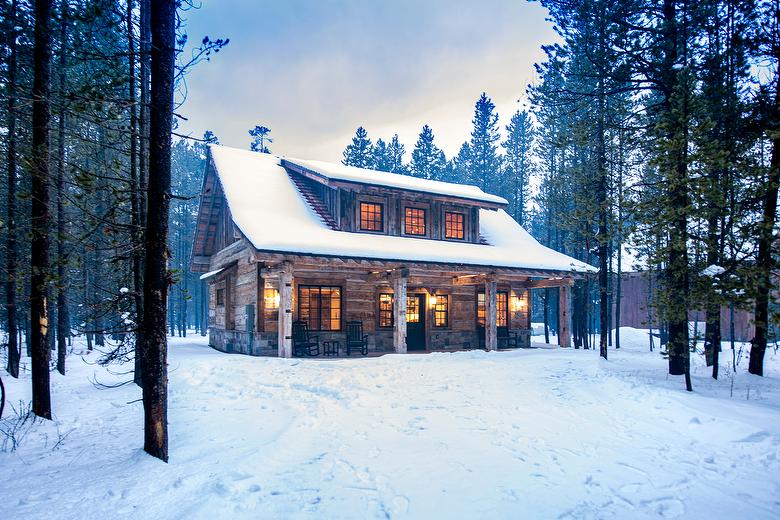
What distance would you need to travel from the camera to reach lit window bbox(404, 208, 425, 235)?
17.8 m

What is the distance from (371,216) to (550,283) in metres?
8.52

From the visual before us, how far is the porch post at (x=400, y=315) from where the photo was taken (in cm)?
1470

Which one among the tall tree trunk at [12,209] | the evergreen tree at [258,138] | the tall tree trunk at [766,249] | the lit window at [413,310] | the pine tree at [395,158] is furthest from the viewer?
the pine tree at [395,158]

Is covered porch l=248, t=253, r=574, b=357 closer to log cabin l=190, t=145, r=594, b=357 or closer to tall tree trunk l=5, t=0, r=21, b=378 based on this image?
log cabin l=190, t=145, r=594, b=357

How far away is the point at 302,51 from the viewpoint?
13862 centimetres

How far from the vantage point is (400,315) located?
48.9ft

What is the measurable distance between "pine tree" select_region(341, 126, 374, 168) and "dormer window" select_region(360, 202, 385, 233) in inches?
1026

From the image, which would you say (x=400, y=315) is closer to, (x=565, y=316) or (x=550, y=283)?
(x=550, y=283)

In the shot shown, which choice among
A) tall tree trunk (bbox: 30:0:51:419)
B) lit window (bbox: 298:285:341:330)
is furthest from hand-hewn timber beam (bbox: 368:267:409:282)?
tall tree trunk (bbox: 30:0:51:419)

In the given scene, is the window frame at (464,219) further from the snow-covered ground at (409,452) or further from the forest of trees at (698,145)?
the snow-covered ground at (409,452)

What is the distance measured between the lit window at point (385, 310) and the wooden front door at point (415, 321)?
1054 millimetres

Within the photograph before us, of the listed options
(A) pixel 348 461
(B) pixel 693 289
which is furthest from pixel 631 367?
(A) pixel 348 461

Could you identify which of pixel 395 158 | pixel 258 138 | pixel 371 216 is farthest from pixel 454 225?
pixel 258 138

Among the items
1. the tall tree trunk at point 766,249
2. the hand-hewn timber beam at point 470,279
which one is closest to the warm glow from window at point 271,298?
the hand-hewn timber beam at point 470,279
